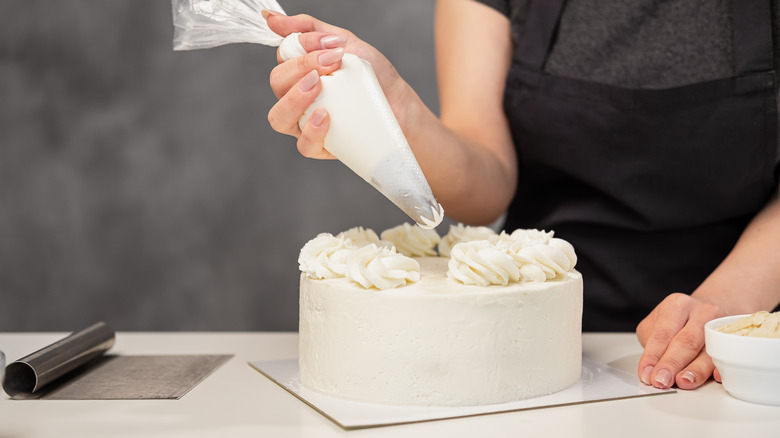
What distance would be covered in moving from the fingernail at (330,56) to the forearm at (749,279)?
0.69 metres

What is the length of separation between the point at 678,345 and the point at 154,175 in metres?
2.20

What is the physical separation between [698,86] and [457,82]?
1.56 ft

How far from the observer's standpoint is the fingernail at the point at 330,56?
1.01 metres

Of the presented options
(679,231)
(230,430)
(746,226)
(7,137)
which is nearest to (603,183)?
(679,231)

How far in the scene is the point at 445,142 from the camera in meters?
1.37

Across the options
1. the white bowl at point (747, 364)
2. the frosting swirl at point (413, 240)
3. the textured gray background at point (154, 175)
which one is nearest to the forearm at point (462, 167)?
the frosting swirl at point (413, 240)

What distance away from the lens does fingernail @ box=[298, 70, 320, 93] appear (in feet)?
3.32

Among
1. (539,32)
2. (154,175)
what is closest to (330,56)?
(539,32)

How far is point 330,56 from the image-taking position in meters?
1.01

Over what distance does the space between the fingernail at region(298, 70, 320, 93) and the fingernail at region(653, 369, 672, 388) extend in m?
0.61

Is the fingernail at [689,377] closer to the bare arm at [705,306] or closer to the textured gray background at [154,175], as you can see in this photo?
the bare arm at [705,306]

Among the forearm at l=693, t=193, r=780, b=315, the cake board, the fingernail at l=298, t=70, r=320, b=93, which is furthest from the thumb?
the forearm at l=693, t=193, r=780, b=315

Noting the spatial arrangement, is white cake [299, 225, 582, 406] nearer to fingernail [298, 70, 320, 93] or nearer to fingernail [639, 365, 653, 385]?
fingernail [639, 365, 653, 385]

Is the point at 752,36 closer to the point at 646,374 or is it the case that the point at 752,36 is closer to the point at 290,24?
the point at 646,374
